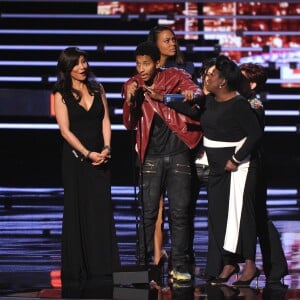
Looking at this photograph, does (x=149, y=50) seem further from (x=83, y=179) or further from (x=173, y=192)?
(x=83, y=179)

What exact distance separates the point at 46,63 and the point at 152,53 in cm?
1186

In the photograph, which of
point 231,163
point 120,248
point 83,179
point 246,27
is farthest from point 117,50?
point 231,163

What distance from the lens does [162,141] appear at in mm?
Answer: 7934

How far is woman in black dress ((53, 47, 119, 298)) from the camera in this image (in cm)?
827

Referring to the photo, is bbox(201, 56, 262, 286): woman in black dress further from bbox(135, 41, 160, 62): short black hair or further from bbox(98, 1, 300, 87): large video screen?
bbox(98, 1, 300, 87): large video screen

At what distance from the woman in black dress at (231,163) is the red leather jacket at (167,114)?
133 mm

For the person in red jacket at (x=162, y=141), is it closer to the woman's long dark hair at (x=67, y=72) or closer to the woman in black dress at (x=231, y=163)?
the woman in black dress at (x=231, y=163)

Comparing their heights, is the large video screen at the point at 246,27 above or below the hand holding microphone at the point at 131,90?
below

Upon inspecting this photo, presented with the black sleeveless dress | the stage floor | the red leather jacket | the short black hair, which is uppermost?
the short black hair

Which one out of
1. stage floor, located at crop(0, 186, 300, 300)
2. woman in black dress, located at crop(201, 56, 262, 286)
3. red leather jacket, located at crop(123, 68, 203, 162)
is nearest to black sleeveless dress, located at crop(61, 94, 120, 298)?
stage floor, located at crop(0, 186, 300, 300)

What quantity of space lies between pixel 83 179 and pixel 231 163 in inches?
52.2

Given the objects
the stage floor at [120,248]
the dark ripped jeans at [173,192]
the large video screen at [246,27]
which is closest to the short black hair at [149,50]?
the dark ripped jeans at [173,192]

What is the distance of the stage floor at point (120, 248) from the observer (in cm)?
748

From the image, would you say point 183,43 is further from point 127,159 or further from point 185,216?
point 185,216
